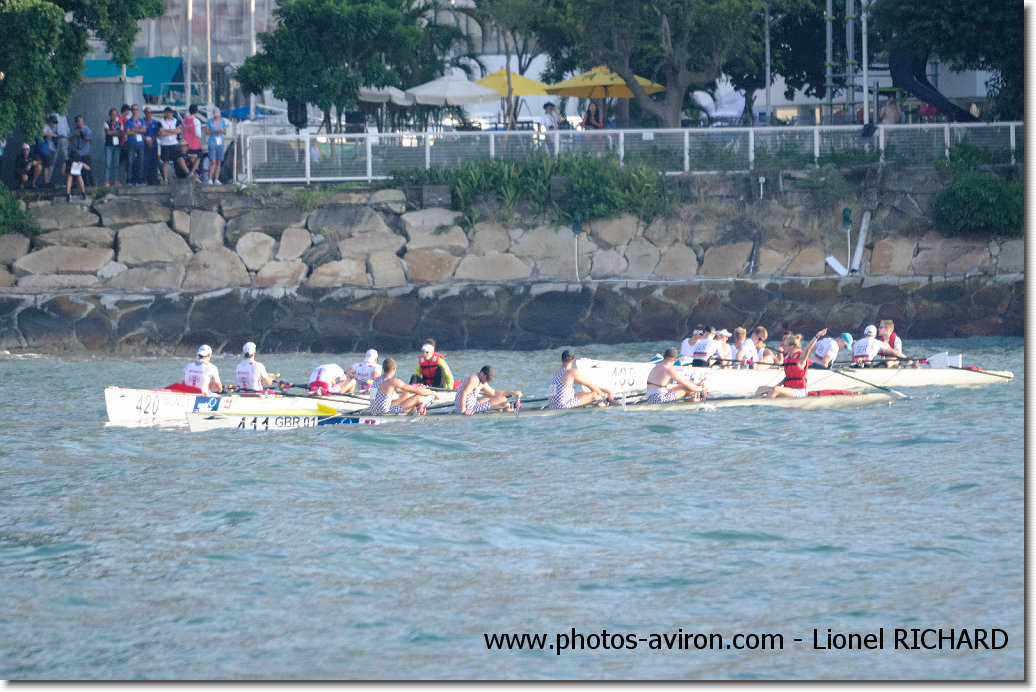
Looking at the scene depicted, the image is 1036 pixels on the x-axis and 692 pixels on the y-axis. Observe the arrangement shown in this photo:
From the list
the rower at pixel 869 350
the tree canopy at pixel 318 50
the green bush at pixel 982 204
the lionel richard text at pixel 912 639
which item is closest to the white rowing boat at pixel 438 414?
the rower at pixel 869 350

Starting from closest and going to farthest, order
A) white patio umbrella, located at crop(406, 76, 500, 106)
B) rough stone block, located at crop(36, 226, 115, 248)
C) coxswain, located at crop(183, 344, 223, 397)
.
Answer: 1. coxswain, located at crop(183, 344, 223, 397)
2. rough stone block, located at crop(36, 226, 115, 248)
3. white patio umbrella, located at crop(406, 76, 500, 106)

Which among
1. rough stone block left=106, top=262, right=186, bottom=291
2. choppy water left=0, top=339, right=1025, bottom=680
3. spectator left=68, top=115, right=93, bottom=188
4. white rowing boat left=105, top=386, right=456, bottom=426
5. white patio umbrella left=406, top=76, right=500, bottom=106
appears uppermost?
white patio umbrella left=406, top=76, right=500, bottom=106

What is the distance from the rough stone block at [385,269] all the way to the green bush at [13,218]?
7.29 metres

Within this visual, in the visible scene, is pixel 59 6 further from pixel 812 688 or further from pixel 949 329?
pixel 812 688

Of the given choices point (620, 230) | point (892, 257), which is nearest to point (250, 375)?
point (620, 230)

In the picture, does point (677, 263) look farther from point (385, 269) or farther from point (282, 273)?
point (282, 273)

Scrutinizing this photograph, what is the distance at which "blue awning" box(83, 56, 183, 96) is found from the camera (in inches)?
1436

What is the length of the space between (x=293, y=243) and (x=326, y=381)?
946 centimetres

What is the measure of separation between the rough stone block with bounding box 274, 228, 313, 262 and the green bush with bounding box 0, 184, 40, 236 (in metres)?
5.25

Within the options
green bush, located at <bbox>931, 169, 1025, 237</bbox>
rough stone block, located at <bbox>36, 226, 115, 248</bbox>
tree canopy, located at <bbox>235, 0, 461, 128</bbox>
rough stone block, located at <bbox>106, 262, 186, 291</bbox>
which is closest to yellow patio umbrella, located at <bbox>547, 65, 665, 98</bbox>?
tree canopy, located at <bbox>235, 0, 461, 128</bbox>

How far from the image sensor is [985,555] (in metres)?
12.4

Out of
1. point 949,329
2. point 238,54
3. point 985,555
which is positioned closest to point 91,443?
point 985,555

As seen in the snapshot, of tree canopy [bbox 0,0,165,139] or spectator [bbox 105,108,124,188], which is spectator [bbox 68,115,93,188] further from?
tree canopy [bbox 0,0,165,139]

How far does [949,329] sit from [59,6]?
64.1 feet
